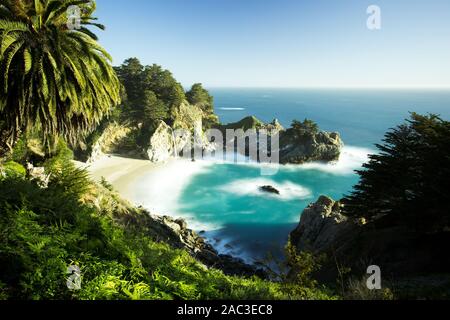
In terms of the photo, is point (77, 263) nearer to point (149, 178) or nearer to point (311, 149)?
point (149, 178)

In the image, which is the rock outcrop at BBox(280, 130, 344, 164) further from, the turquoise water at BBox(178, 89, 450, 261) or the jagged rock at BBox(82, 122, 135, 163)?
the jagged rock at BBox(82, 122, 135, 163)

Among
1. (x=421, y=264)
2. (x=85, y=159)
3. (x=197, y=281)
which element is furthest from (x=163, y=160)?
(x=197, y=281)

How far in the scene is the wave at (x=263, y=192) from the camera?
54.2m

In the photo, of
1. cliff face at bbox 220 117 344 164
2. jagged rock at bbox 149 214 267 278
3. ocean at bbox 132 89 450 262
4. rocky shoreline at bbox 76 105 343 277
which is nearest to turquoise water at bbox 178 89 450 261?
ocean at bbox 132 89 450 262

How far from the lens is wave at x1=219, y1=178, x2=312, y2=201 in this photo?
5419 centimetres

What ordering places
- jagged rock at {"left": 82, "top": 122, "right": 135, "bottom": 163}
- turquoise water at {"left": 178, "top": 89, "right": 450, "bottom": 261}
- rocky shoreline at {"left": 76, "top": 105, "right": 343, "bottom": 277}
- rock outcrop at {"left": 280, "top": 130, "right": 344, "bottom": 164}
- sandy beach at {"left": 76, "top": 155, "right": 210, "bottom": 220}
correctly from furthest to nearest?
rock outcrop at {"left": 280, "top": 130, "right": 344, "bottom": 164}, rocky shoreline at {"left": 76, "top": 105, "right": 343, "bottom": 277}, jagged rock at {"left": 82, "top": 122, "right": 135, "bottom": 163}, sandy beach at {"left": 76, "top": 155, "right": 210, "bottom": 220}, turquoise water at {"left": 178, "top": 89, "right": 450, "bottom": 261}

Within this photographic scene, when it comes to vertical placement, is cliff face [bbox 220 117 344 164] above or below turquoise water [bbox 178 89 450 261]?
above

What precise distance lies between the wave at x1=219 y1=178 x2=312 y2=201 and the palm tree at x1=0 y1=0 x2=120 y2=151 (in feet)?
142

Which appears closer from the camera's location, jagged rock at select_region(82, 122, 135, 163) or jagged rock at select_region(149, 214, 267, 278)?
jagged rock at select_region(149, 214, 267, 278)

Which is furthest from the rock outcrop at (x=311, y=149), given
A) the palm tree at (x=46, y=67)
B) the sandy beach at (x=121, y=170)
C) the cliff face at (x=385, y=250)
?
the palm tree at (x=46, y=67)

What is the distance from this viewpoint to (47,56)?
11633 mm

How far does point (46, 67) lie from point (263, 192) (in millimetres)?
46961

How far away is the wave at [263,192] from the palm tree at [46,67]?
4334 centimetres
